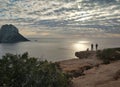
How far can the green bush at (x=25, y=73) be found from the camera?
1370 cm

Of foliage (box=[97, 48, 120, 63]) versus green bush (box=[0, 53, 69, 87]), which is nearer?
green bush (box=[0, 53, 69, 87])

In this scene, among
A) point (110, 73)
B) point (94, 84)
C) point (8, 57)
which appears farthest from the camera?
point (110, 73)

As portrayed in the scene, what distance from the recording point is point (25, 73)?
14031mm

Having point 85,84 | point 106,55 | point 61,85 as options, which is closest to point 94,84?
point 85,84

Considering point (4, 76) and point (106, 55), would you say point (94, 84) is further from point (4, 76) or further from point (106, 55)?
point (106, 55)

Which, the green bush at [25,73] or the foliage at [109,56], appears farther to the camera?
the foliage at [109,56]

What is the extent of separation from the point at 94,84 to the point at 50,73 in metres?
4.14

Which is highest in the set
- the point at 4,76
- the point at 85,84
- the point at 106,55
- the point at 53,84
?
the point at 4,76

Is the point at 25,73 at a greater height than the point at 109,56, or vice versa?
the point at 25,73

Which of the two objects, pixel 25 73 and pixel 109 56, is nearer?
pixel 25 73

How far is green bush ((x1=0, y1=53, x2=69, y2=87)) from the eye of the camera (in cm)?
1370

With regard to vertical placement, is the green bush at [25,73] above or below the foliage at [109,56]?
above

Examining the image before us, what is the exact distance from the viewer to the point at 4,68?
14.4 m

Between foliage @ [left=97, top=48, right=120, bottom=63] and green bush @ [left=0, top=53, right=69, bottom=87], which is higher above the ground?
green bush @ [left=0, top=53, right=69, bottom=87]
